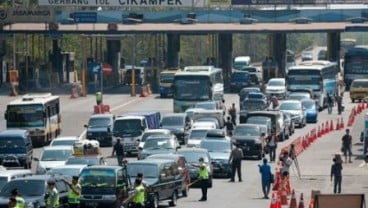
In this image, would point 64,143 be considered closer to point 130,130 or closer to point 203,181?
point 130,130

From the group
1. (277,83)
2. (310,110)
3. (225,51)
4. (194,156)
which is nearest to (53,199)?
(194,156)

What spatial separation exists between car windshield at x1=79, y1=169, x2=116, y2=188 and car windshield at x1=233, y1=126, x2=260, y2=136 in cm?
2140

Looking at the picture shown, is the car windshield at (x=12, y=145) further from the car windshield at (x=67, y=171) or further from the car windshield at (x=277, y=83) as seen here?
the car windshield at (x=277, y=83)

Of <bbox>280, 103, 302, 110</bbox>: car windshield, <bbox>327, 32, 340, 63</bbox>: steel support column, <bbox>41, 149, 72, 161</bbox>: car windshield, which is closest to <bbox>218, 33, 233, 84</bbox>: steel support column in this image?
<bbox>327, 32, 340, 63</bbox>: steel support column

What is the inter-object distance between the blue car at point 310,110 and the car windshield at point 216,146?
1011 inches

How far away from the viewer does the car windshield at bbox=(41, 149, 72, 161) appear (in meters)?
53.5

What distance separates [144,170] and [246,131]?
19589 millimetres

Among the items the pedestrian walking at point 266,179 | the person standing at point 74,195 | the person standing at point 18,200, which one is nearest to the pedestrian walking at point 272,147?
the pedestrian walking at point 266,179

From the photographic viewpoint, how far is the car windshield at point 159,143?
183 feet

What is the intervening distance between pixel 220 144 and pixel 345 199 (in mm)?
23496

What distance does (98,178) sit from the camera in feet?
135

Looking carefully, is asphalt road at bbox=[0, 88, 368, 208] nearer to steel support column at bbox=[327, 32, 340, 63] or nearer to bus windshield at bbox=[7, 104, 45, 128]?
bus windshield at bbox=[7, 104, 45, 128]

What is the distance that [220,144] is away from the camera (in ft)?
182

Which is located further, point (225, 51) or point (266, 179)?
point (225, 51)
